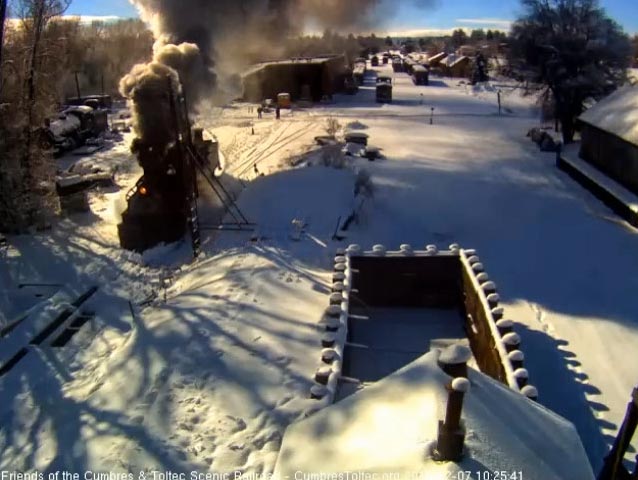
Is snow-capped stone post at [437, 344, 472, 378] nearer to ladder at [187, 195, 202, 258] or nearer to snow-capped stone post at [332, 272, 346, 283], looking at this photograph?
snow-capped stone post at [332, 272, 346, 283]

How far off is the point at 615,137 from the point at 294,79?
25.4 meters

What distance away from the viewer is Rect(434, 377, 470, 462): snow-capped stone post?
13.2ft

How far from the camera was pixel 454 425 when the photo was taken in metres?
4.04

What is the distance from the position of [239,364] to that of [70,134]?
25377 millimetres

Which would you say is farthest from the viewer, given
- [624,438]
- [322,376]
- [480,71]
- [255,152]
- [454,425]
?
[480,71]

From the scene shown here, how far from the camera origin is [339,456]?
4730mm

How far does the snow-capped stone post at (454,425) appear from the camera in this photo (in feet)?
13.2

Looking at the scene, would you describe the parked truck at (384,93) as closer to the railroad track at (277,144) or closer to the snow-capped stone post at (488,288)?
the railroad track at (277,144)

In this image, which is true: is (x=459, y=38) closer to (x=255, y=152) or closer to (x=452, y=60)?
(x=452, y=60)

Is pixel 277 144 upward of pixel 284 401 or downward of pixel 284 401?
upward

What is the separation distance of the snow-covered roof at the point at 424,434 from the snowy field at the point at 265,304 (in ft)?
5.73

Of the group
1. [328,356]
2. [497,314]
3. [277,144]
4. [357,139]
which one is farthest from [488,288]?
[277,144]

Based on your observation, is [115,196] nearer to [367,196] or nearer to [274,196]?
[274,196]

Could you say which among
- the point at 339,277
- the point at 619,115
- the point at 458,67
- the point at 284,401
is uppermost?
the point at 458,67
